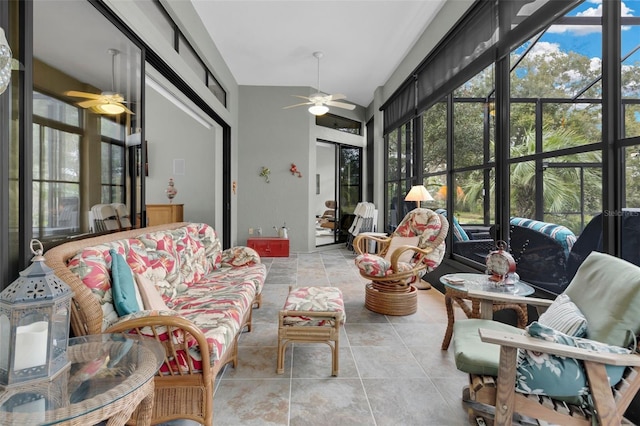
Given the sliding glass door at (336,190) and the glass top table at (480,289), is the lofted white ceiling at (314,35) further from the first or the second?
the glass top table at (480,289)

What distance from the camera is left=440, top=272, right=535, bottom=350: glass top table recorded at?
6.22 ft

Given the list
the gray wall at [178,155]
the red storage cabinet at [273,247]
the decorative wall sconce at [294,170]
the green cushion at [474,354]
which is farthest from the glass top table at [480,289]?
the gray wall at [178,155]

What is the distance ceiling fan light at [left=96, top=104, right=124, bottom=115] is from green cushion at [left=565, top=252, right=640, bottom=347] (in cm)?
296

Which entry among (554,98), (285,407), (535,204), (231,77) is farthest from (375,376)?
(231,77)

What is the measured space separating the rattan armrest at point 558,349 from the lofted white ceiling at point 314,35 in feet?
12.3

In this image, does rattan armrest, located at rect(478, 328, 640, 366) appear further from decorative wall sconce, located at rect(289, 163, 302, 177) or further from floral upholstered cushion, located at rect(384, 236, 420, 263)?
decorative wall sconce, located at rect(289, 163, 302, 177)

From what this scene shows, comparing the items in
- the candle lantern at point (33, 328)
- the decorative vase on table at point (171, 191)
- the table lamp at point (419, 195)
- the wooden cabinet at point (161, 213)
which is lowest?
the candle lantern at point (33, 328)

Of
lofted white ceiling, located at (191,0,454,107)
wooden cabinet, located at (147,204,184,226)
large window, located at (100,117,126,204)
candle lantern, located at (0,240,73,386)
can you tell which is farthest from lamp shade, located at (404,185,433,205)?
wooden cabinet, located at (147,204,184,226)

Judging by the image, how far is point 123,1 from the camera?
7.20 ft

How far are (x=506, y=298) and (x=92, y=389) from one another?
1.99m

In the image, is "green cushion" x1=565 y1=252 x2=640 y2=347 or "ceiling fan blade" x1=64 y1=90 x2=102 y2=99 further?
"ceiling fan blade" x1=64 y1=90 x2=102 y2=99

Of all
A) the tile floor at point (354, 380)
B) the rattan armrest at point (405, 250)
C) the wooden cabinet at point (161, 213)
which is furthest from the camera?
the wooden cabinet at point (161, 213)

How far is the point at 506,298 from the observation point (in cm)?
182

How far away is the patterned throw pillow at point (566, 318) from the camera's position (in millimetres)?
1328
